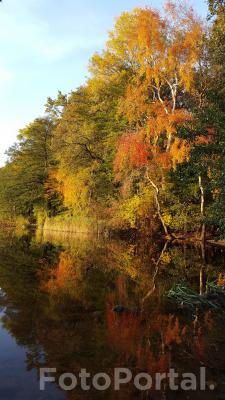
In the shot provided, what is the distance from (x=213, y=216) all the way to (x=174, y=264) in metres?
5.63

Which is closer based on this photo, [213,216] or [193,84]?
[213,216]

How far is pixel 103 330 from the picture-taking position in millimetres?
7906

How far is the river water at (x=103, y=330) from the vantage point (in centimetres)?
569

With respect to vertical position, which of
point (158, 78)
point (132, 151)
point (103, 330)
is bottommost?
point (103, 330)

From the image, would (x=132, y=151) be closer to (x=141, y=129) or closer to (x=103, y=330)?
(x=141, y=129)

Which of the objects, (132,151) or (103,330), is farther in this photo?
(132,151)

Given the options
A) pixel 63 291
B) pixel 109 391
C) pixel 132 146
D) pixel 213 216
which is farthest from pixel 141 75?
pixel 109 391

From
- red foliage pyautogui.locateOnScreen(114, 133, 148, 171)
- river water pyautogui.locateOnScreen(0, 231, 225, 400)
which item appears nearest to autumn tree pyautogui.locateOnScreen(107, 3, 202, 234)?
red foliage pyautogui.locateOnScreen(114, 133, 148, 171)

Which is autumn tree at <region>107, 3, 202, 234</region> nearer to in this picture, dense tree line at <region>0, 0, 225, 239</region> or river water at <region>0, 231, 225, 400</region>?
dense tree line at <region>0, 0, 225, 239</region>

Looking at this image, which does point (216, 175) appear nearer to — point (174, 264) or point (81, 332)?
point (174, 264)

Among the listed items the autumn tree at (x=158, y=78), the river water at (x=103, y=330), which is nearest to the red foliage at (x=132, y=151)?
the autumn tree at (x=158, y=78)

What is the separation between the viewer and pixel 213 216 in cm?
1250

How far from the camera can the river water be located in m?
5.69

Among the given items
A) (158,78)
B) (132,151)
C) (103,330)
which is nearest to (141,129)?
(132,151)
